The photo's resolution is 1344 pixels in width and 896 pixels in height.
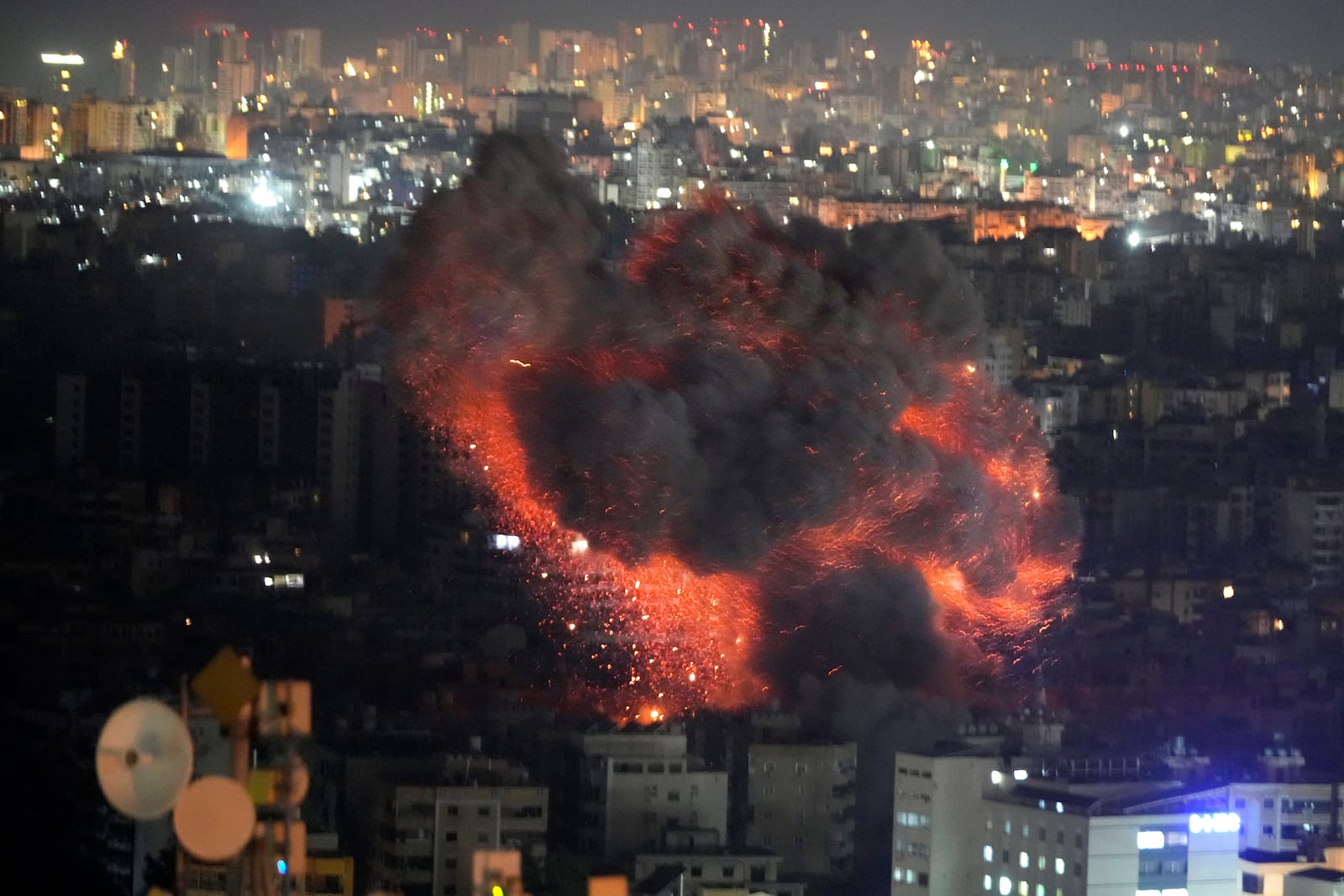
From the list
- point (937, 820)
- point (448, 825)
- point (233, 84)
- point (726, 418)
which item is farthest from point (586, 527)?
point (233, 84)

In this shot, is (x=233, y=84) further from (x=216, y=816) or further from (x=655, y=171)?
(x=216, y=816)

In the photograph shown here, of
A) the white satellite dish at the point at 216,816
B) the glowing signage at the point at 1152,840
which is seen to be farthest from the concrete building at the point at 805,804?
the white satellite dish at the point at 216,816

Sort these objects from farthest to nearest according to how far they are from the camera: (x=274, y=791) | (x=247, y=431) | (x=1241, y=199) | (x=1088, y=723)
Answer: (x=1241, y=199), (x=247, y=431), (x=1088, y=723), (x=274, y=791)

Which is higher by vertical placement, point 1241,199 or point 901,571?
point 1241,199

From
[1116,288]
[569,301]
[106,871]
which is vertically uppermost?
[1116,288]

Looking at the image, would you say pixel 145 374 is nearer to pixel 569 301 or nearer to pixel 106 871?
pixel 569 301

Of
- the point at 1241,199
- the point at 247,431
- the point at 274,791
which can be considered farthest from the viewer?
the point at 1241,199

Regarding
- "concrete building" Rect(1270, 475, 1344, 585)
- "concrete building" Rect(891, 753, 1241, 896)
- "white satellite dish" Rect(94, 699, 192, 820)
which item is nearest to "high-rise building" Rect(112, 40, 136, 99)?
"concrete building" Rect(1270, 475, 1344, 585)

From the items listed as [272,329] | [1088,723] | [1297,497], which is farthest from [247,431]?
[1088,723]

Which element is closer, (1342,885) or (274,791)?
(274,791)
